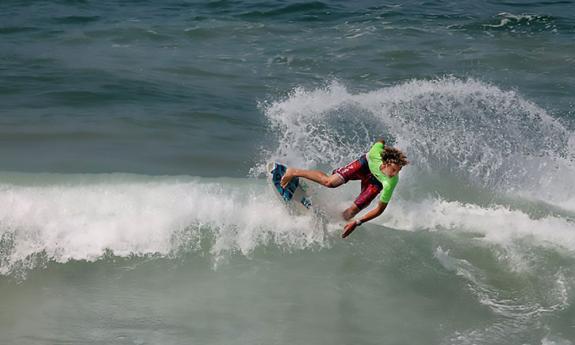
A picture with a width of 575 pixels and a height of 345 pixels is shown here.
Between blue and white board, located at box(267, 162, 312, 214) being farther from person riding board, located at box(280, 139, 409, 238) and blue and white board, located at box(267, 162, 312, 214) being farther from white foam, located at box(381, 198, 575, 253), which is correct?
white foam, located at box(381, 198, 575, 253)

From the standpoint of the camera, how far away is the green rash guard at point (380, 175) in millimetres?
8047

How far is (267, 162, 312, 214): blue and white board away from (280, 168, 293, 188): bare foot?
61mm

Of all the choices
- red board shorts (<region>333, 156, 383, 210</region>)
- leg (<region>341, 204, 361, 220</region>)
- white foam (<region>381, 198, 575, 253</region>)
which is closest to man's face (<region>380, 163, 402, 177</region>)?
red board shorts (<region>333, 156, 383, 210</region>)

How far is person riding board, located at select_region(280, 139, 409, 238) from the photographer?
316 inches

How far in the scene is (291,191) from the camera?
8906 mm

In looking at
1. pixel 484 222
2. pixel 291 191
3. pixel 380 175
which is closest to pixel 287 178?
pixel 291 191

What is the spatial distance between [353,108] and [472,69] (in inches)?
201

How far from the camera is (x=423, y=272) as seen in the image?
842cm

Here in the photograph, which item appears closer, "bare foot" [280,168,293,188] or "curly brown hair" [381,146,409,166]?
"curly brown hair" [381,146,409,166]

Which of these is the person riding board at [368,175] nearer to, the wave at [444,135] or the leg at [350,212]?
the leg at [350,212]

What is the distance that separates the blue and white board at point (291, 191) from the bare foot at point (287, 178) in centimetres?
6

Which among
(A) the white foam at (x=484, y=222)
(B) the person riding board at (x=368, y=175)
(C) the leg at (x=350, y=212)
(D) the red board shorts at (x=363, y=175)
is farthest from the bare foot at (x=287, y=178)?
(A) the white foam at (x=484, y=222)

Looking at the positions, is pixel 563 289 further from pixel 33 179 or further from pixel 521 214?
pixel 33 179

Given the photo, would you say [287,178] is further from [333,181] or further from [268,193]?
[268,193]
